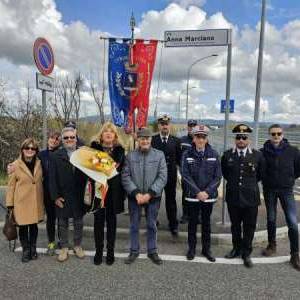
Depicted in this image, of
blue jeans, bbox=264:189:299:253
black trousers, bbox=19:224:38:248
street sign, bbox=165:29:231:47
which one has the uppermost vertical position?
street sign, bbox=165:29:231:47

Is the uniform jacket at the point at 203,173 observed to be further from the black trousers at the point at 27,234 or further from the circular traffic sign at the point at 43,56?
the circular traffic sign at the point at 43,56

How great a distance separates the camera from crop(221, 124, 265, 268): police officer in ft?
15.4

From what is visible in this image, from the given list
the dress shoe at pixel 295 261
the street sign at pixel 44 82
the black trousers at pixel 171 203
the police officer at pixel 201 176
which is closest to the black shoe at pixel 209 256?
the police officer at pixel 201 176

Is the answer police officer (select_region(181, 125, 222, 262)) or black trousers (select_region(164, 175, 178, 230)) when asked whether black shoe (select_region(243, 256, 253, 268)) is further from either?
black trousers (select_region(164, 175, 178, 230))

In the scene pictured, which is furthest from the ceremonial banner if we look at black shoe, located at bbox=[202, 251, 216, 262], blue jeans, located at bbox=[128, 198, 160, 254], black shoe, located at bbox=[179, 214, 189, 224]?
black shoe, located at bbox=[202, 251, 216, 262]

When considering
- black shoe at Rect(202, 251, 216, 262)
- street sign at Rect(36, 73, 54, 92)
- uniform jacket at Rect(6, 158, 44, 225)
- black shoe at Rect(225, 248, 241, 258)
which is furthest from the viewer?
street sign at Rect(36, 73, 54, 92)

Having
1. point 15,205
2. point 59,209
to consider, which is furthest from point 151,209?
point 15,205

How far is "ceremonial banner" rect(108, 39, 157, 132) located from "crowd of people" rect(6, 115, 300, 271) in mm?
2806

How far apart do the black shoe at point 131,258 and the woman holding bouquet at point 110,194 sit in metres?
0.18

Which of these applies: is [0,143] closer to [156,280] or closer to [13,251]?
[13,251]

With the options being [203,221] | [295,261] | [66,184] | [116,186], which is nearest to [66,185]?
[66,184]

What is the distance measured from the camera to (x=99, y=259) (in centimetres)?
465

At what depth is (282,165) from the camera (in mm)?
4742

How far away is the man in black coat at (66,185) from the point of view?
4.67m
